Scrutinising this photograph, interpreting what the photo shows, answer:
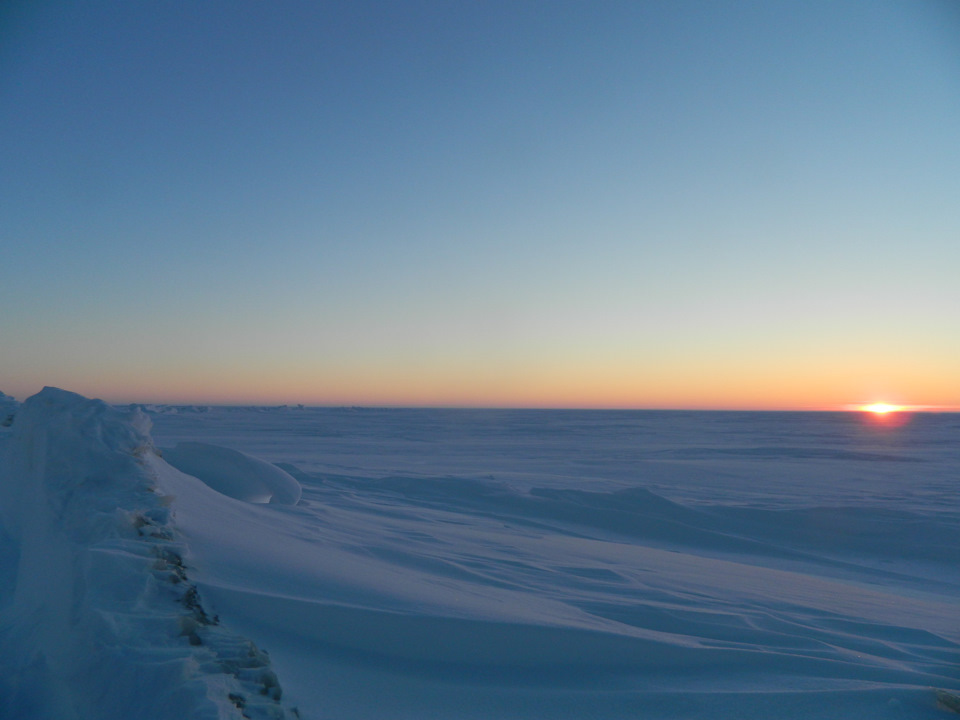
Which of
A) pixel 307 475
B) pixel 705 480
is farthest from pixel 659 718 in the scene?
pixel 705 480

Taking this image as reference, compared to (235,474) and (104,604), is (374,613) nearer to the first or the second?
(104,604)

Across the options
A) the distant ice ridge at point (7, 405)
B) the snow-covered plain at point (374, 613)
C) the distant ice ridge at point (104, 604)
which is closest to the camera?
the distant ice ridge at point (104, 604)

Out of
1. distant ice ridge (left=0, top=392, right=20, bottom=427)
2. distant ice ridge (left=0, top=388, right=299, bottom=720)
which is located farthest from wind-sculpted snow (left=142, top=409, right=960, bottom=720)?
distant ice ridge (left=0, top=392, right=20, bottom=427)

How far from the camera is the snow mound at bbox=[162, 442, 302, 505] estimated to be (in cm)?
495

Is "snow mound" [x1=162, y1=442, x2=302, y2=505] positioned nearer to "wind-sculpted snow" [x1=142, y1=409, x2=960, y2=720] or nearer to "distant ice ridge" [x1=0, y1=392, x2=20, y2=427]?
"wind-sculpted snow" [x1=142, y1=409, x2=960, y2=720]

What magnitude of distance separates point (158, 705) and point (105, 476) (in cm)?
178

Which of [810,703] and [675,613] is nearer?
[810,703]

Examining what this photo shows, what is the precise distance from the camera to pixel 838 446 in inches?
824

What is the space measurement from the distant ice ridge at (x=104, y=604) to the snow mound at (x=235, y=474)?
1.64 meters

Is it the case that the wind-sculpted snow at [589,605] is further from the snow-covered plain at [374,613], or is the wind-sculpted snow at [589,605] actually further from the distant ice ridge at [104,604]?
the distant ice ridge at [104,604]

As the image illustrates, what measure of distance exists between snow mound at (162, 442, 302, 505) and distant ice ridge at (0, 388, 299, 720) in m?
1.64

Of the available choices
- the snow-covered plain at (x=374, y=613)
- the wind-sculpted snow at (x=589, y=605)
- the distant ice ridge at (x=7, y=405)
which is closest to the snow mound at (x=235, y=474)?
the snow-covered plain at (x=374, y=613)

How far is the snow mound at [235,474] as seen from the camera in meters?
4.95

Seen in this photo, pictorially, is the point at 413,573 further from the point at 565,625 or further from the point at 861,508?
the point at 861,508
